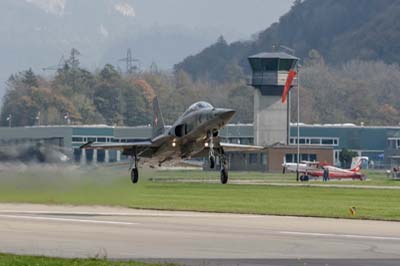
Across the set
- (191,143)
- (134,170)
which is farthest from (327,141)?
(191,143)

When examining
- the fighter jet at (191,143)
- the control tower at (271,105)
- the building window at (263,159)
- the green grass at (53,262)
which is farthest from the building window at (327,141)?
the green grass at (53,262)

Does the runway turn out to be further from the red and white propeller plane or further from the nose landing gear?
the red and white propeller plane

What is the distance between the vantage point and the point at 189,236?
35219 mm

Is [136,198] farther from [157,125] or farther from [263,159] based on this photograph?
[263,159]

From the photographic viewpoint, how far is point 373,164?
552 feet

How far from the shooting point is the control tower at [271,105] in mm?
142250

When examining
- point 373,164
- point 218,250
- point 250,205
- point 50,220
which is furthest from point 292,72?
point 218,250

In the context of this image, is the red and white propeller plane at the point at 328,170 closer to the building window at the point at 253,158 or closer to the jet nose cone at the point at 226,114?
the building window at the point at 253,158

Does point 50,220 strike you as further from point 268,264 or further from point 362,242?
point 268,264

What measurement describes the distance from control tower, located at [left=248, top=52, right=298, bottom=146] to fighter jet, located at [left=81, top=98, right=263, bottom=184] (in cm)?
8284

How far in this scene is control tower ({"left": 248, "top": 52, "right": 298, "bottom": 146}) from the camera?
14225 centimetres

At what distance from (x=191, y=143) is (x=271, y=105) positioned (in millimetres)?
90638

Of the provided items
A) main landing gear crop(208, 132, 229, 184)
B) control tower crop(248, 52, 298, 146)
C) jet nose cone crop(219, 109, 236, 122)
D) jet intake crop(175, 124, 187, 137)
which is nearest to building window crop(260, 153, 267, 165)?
control tower crop(248, 52, 298, 146)

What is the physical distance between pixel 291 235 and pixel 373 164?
440 feet
